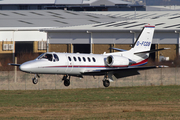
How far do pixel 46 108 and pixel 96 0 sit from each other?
431 ft

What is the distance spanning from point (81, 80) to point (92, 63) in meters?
10.8

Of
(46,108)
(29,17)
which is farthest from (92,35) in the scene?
(46,108)

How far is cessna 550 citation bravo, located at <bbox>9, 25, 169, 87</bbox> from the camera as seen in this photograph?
3184cm

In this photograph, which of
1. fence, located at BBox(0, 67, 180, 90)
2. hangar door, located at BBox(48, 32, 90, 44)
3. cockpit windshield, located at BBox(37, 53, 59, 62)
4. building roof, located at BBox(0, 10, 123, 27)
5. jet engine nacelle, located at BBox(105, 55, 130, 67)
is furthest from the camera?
building roof, located at BBox(0, 10, 123, 27)

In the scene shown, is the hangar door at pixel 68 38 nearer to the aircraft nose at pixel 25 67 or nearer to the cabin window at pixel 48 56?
the cabin window at pixel 48 56

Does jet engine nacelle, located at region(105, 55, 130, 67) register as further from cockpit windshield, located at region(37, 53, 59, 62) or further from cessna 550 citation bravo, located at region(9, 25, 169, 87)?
cockpit windshield, located at region(37, 53, 59, 62)

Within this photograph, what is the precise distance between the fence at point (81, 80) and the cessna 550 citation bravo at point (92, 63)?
24.6 ft

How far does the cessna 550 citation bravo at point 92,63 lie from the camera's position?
31.8 metres

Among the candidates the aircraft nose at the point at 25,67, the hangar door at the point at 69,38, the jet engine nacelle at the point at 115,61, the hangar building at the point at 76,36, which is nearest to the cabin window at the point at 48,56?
the aircraft nose at the point at 25,67

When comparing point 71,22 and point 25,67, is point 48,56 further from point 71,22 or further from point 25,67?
point 71,22

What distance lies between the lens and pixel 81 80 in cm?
4547

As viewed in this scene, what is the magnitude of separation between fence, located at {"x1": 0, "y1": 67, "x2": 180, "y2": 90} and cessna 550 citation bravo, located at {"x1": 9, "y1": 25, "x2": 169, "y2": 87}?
749 centimetres

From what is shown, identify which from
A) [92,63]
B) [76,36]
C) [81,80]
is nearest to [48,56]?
[92,63]

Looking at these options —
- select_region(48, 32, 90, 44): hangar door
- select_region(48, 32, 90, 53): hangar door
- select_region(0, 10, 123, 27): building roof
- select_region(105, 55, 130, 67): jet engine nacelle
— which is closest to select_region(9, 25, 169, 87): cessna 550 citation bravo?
select_region(105, 55, 130, 67): jet engine nacelle
